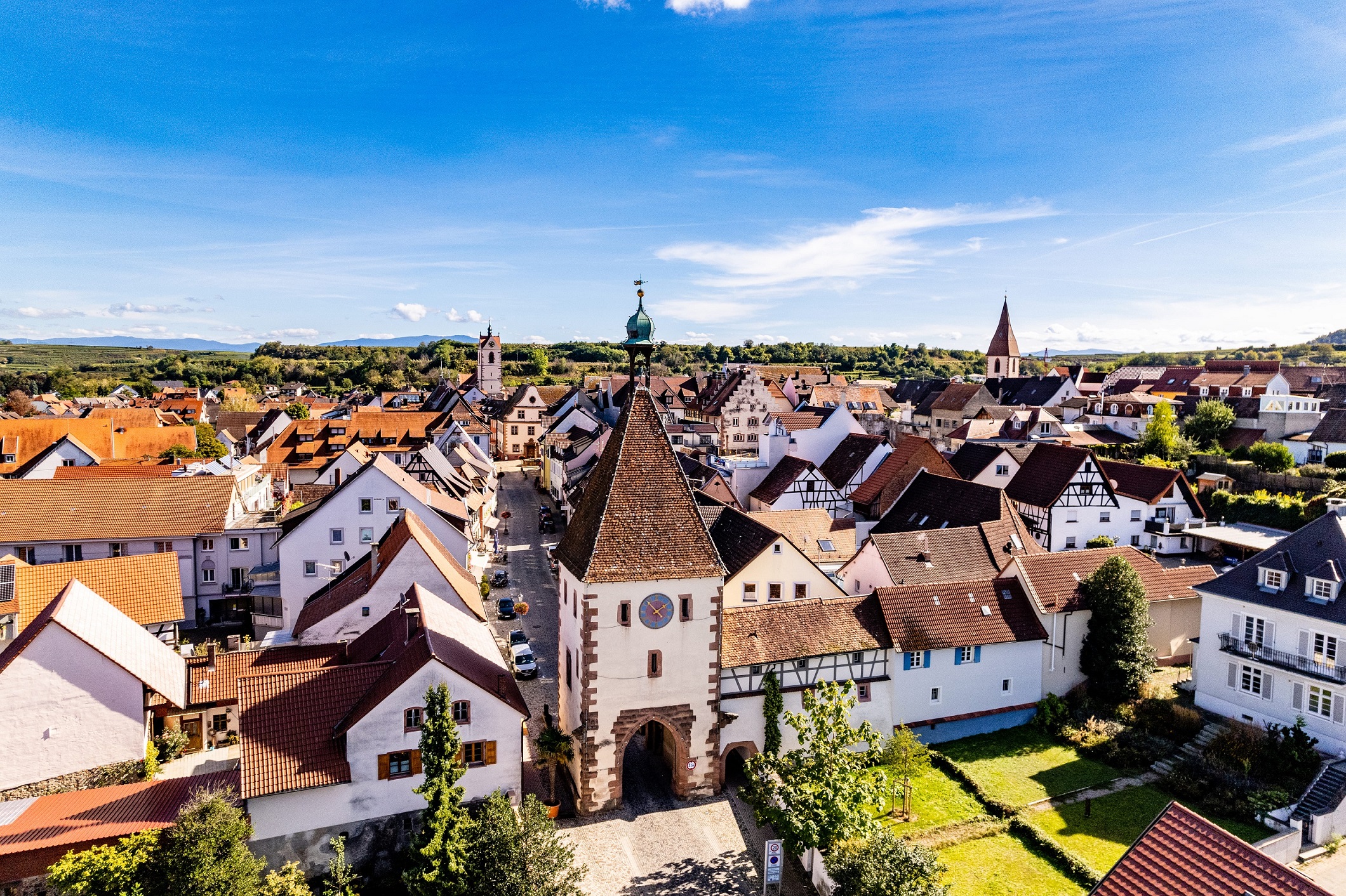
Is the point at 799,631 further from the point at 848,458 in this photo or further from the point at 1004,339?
the point at 1004,339

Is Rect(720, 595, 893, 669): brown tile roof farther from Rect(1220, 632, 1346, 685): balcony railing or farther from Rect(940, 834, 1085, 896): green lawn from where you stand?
Rect(1220, 632, 1346, 685): balcony railing

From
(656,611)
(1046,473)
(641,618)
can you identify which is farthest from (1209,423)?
(641,618)

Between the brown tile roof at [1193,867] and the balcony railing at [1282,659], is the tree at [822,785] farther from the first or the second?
the balcony railing at [1282,659]

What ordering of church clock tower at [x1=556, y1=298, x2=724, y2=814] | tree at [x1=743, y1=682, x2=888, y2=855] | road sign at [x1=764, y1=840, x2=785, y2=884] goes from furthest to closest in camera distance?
church clock tower at [x1=556, y1=298, x2=724, y2=814], tree at [x1=743, y1=682, x2=888, y2=855], road sign at [x1=764, y1=840, x2=785, y2=884]

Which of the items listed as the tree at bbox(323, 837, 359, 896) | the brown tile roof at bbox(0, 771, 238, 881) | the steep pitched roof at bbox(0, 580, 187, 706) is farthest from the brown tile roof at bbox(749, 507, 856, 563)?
the brown tile roof at bbox(0, 771, 238, 881)

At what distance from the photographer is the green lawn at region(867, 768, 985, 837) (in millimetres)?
25750

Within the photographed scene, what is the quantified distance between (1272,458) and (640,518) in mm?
62610

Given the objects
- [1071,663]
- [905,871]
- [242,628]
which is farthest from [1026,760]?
[242,628]

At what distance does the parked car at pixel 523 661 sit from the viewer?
1432 inches

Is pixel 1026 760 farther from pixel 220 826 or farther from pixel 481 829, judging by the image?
pixel 220 826

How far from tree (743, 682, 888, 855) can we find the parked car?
47.4 ft

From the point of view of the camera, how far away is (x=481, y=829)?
20906mm

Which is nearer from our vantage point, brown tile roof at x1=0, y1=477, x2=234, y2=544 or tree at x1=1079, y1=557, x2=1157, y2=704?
tree at x1=1079, y1=557, x2=1157, y2=704

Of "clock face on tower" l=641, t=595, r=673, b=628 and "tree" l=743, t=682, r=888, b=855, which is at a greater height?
"clock face on tower" l=641, t=595, r=673, b=628
